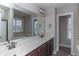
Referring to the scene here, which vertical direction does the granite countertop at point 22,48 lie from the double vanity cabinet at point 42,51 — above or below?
above

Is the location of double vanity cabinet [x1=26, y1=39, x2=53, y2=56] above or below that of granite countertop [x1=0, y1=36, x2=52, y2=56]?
below

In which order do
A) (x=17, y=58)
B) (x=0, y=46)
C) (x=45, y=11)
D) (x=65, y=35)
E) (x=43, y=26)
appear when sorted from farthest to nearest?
(x=65, y=35)
(x=43, y=26)
(x=45, y=11)
(x=0, y=46)
(x=17, y=58)

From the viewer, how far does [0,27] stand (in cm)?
147

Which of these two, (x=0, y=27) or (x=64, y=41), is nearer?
(x=0, y=27)

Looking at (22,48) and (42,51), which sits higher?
(22,48)

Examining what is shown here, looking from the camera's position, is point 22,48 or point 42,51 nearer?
point 22,48

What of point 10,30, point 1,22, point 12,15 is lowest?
point 10,30

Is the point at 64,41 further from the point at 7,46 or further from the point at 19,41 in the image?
the point at 7,46

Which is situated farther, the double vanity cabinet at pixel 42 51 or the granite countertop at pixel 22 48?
the double vanity cabinet at pixel 42 51

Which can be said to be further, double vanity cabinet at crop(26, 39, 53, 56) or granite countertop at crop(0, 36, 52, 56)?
double vanity cabinet at crop(26, 39, 53, 56)

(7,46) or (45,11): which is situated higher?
(45,11)

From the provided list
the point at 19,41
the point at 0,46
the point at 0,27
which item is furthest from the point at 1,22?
the point at 19,41

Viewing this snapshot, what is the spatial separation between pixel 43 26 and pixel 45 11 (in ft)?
1.54

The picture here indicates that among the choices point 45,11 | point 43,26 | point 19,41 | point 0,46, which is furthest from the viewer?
point 43,26
